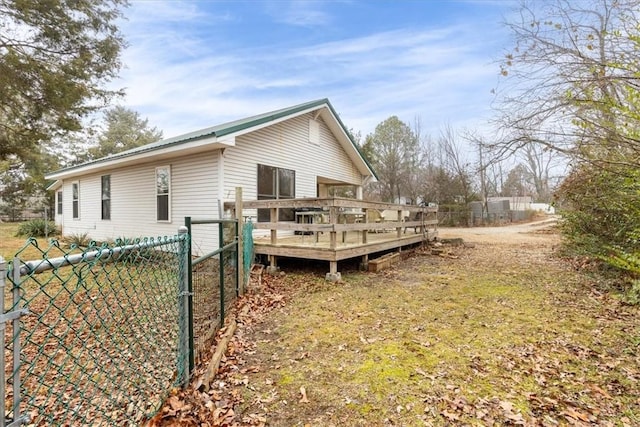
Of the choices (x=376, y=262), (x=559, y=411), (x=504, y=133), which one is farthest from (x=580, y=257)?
(x=559, y=411)

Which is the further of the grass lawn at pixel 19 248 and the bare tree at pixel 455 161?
the bare tree at pixel 455 161

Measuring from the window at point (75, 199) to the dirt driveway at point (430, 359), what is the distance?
12483 mm

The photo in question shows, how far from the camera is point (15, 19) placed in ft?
27.0

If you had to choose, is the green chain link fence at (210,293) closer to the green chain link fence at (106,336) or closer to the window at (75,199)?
the green chain link fence at (106,336)

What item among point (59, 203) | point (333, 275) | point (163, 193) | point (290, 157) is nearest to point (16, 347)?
point (333, 275)

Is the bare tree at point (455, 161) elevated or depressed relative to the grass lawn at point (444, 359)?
elevated

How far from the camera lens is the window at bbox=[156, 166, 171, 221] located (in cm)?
941

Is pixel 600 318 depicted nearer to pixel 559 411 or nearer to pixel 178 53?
pixel 559 411

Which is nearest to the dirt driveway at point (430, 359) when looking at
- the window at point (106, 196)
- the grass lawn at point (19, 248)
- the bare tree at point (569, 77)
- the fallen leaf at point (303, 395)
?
the fallen leaf at point (303, 395)

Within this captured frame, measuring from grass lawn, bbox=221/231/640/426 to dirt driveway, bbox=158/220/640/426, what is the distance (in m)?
0.01

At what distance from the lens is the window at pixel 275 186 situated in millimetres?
9398

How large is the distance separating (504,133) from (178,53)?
12272 millimetres

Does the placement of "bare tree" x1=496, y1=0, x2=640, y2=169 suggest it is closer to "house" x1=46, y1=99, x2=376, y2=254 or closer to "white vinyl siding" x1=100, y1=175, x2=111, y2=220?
"house" x1=46, y1=99, x2=376, y2=254

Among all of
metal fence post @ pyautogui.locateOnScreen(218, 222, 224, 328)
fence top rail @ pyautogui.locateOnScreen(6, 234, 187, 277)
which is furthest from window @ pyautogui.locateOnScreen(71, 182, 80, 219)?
fence top rail @ pyautogui.locateOnScreen(6, 234, 187, 277)
